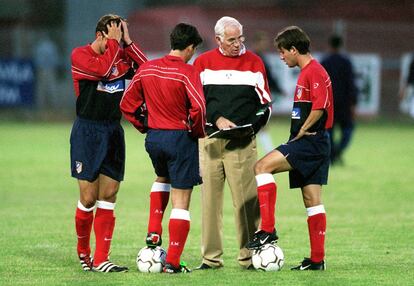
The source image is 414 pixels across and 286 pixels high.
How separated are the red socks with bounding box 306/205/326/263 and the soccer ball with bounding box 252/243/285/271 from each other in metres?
0.30

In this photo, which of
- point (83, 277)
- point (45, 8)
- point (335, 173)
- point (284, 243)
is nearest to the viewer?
point (83, 277)

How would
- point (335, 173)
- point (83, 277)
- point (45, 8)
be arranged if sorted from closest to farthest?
point (83, 277) → point (335, 173) → point (45, 8)

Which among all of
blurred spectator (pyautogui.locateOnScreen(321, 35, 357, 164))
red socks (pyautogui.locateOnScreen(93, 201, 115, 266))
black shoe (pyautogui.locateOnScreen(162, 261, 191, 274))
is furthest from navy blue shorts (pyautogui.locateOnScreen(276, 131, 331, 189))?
blurred spectator (pyautogui.locateOnScreen(321, 35, 357, 164))

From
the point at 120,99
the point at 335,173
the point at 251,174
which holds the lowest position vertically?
the point at 335,173

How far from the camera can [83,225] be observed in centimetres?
988

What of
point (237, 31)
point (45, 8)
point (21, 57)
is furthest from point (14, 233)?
point (45, 8)

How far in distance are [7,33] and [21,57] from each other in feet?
6.14

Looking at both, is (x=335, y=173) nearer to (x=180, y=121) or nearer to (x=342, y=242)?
(x=342, y=242)

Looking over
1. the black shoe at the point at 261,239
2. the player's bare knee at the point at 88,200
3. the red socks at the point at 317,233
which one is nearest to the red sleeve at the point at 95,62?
the player's bare knee at the point at 88,200

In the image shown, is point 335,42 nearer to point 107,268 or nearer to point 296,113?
point 296,113

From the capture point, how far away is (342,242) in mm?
11859

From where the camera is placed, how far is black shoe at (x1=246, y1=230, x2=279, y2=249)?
9.60m

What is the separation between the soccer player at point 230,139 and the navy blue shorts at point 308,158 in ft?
1.36

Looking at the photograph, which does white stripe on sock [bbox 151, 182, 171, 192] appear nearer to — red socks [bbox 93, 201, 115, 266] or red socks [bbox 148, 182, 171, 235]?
red socks [bbox 148, 182, 171, 235]
